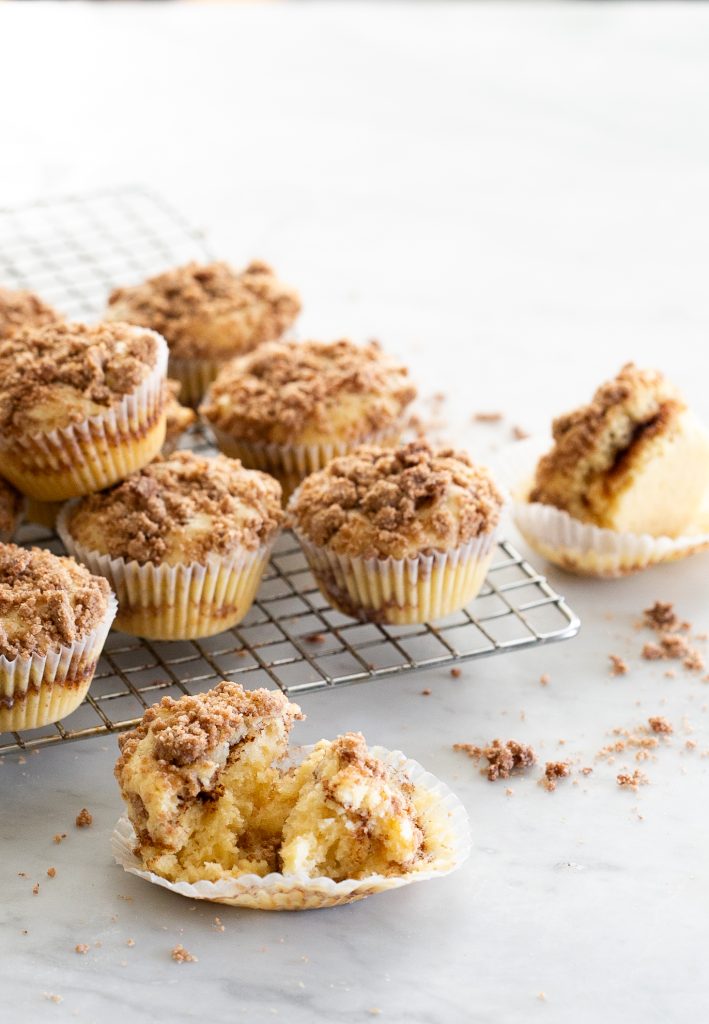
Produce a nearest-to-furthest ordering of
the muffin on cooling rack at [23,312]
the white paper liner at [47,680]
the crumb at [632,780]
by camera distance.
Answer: the white paper liner at [47,680] → the crumb at [632,780] → the muffin on cooling rack at [23,312]

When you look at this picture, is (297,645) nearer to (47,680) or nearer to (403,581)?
(403,581)

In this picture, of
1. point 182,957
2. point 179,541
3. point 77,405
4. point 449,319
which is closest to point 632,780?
point 182,957

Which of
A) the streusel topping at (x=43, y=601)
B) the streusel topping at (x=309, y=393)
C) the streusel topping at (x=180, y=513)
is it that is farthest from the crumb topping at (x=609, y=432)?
the streusel topping at (x=43, y=601)

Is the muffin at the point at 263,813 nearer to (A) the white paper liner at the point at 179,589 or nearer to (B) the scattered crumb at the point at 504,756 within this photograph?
(B) the scattered crumb at the point at 504,756

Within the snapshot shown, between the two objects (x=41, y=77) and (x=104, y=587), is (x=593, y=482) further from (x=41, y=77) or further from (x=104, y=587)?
(x=41, y=77)

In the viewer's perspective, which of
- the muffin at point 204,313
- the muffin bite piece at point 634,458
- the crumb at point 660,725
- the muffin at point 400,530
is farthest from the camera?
the muffin at point 204,313

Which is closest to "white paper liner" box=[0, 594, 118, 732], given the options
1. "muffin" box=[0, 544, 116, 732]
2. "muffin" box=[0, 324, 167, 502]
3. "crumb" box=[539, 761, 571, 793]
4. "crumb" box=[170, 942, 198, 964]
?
"muffin" box=[0, 544, 116, 732]
